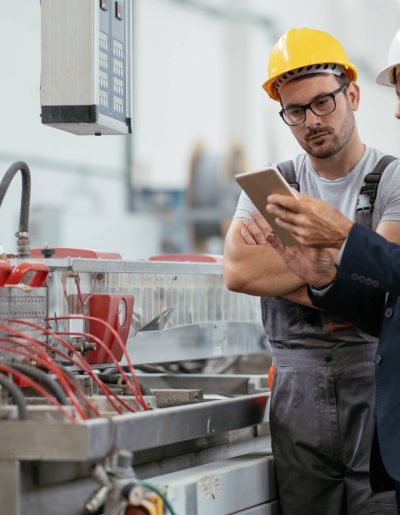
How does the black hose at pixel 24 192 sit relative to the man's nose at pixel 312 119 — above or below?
below

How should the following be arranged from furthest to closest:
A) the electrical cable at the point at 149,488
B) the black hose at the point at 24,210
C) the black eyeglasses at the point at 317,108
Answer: the black eyeglasses at the point at 317,108, the black hose at the point at 24,210, the electrical cable at the point at 149,488

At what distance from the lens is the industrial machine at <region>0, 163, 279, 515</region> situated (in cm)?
143

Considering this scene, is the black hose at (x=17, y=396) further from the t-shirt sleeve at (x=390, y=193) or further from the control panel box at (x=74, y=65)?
the t-shirt sleeve at (x=390, y=193)

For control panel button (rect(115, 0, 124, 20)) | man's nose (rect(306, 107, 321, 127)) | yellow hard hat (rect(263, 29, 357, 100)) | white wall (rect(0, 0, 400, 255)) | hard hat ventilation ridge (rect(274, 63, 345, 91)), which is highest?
white wall (rect(0, 0, 400, 255))

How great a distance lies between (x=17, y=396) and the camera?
1440 millimetres

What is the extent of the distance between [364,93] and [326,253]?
256 inches

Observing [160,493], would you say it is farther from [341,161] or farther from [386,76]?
[386,76]

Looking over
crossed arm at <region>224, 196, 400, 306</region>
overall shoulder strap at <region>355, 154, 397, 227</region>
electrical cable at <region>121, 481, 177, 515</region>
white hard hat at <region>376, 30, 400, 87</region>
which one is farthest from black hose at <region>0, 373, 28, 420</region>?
white hard hat at <region>376, 30, 400, 87</region>

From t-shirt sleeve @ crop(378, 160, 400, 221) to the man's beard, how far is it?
111 millimetres

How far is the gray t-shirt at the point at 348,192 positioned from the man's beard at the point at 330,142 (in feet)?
0.18

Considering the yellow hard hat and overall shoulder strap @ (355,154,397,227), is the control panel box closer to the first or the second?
the yellow hard hat

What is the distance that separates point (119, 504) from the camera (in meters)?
1.44

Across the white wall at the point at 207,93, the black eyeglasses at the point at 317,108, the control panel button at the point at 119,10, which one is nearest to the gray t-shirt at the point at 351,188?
the black eyeglasses at the point at 317,108

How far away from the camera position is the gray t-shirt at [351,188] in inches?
77.8
